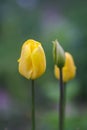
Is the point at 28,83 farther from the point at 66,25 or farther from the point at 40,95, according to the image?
the point at 66,25

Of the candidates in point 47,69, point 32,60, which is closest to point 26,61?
point 32,60

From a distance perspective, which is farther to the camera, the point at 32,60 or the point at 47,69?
the point at 47,69

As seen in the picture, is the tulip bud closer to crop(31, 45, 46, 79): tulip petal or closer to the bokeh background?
crop(31, 45, 46, 79): tulip petal

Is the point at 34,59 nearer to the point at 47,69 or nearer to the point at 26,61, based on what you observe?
the point at 26,61

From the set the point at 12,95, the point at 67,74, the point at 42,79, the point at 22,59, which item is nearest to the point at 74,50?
the point at 42,79

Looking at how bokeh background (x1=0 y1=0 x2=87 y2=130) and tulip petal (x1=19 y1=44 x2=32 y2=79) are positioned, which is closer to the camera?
tulip petal (x1=19 y1=44 x2=32 y2=79)

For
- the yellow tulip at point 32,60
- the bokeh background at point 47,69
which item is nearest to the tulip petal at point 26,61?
the yellow tulip at point 32,60

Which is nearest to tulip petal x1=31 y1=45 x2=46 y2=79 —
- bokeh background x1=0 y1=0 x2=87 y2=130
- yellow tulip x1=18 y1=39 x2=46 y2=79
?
yellow tulip x1=18 y1=39 x2=46 y2=79

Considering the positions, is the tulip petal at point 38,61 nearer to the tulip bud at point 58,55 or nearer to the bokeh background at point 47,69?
the tulip bud at point 58,55
